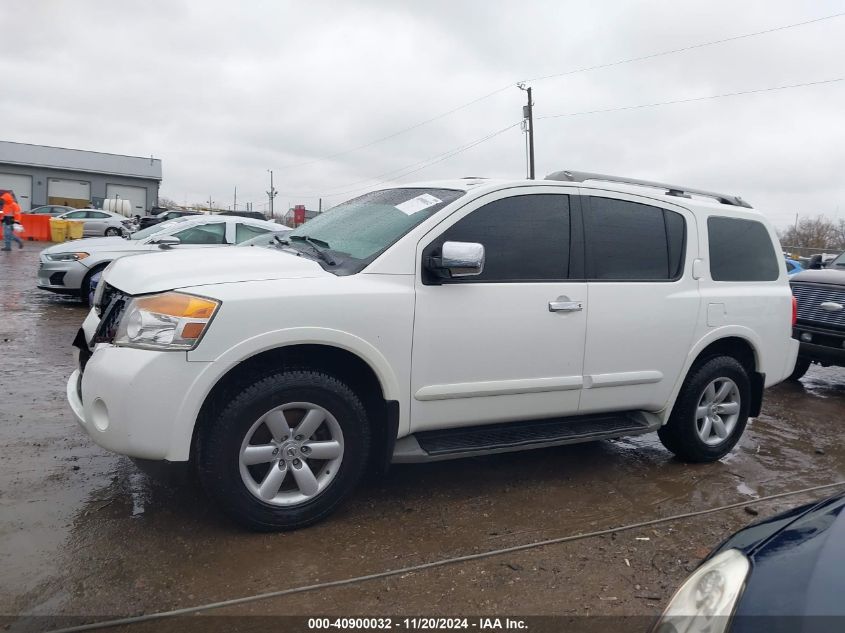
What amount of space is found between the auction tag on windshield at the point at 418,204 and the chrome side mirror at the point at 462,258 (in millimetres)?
456

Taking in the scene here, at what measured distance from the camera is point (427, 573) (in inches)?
118

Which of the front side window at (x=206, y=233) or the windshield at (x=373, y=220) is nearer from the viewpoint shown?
the windshield at (x=373, y=220)

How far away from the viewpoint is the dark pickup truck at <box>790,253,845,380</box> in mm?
7164

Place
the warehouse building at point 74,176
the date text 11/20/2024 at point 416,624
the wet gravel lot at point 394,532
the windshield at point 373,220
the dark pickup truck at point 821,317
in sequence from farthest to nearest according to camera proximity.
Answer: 1. the warehouse building at point 74,176
2. the dark pickup truck at point 821,317
3. the windshield at point 373,220
4. the wet gravel lot at point 394,532
5. the date text 11/20/2024 at point 416,624

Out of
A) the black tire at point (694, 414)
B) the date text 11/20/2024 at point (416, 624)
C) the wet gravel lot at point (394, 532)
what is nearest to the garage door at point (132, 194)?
the wet gravel lot at point (394, 532)

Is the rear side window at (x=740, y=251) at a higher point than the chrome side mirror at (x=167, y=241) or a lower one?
lower

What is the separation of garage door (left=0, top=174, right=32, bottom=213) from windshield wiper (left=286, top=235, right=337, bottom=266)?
48.9 metres

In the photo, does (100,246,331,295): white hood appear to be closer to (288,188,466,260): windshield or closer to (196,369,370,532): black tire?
(288,188,466,260): windshield

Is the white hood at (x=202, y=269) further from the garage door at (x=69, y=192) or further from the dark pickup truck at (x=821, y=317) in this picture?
the garage door at (x=69, y=192)

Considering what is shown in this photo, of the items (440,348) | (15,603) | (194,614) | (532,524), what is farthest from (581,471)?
(15,603)

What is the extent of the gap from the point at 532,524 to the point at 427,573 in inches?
31.6

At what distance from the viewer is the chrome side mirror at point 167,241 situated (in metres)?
8.38

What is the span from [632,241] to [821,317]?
14.3 feet

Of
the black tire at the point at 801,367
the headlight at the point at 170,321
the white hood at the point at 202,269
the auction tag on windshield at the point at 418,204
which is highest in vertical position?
the auction tag on windshield at the point at 418,204
